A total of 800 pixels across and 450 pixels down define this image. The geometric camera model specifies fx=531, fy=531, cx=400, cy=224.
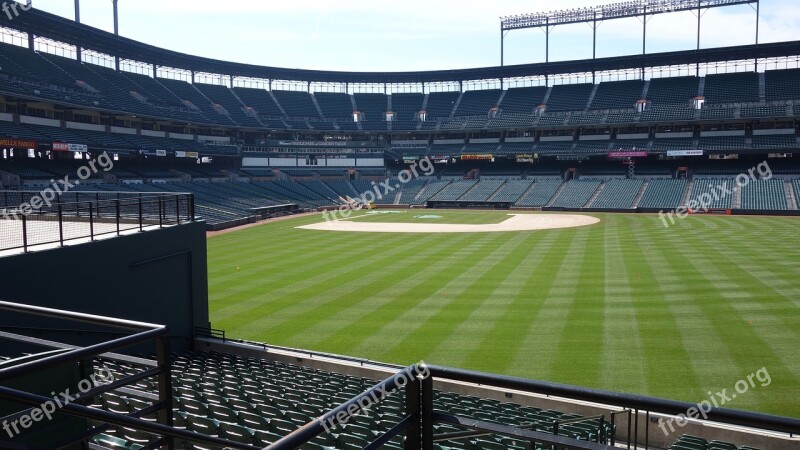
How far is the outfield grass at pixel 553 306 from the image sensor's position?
51.2ft

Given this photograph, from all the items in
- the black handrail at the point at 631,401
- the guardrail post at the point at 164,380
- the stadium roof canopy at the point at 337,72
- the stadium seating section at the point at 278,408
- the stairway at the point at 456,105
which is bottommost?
the stadium seating section at the point at 278,408

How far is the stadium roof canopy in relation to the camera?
190 feet

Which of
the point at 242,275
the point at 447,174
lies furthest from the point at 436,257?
the point at 447,174

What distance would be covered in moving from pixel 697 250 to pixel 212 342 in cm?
3101

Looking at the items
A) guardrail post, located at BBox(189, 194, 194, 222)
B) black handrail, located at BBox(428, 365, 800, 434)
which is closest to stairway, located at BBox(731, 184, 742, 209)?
guardrail post, located at BBox(189, 194, 194, 222)

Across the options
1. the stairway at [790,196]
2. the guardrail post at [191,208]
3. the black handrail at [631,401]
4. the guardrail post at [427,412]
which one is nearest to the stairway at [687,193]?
the stairway at [790,196]

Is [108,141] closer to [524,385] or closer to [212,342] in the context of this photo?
[212,342]

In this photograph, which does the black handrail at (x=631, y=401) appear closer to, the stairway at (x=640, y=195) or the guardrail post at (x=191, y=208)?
the guardrail post at (x=191, y=208)

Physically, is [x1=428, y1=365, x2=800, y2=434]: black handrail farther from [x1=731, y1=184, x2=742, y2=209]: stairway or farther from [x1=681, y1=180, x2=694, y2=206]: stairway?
[x1=681, y1=180, x2=694, y2=206]: stairway

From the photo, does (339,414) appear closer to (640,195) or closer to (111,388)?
(111,388)

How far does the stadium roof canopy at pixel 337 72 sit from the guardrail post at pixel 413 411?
63366mm

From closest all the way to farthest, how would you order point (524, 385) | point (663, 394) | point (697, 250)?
point (524, 385)
point (663, 394)
point (697, 250)

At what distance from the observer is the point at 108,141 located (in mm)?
60469

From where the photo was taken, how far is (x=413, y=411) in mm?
2818
